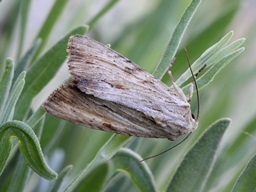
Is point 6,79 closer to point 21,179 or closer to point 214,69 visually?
point 21,179

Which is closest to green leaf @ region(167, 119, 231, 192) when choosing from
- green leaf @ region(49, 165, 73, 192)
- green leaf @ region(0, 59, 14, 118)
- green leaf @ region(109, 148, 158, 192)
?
green leaf @ region(109, 148, 158, 192)

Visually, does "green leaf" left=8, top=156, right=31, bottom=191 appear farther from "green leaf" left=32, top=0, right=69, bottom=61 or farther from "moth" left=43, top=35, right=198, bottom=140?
"green leaf" left=32, top=0, right=69, bottom=61

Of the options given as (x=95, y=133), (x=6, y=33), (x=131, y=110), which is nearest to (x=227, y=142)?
(x=95, y=133)

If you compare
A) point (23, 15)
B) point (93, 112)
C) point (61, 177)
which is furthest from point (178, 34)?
point (23, 15)

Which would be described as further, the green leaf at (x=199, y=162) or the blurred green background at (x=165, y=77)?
the blurred green background at (x=165, y=77)

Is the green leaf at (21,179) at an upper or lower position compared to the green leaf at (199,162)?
lower

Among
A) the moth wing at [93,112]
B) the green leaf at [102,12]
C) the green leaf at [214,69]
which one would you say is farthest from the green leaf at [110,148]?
the green leaf at [102,12]

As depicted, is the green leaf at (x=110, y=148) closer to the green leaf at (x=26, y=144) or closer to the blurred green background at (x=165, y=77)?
the green leaf at (x=26, y=144)
